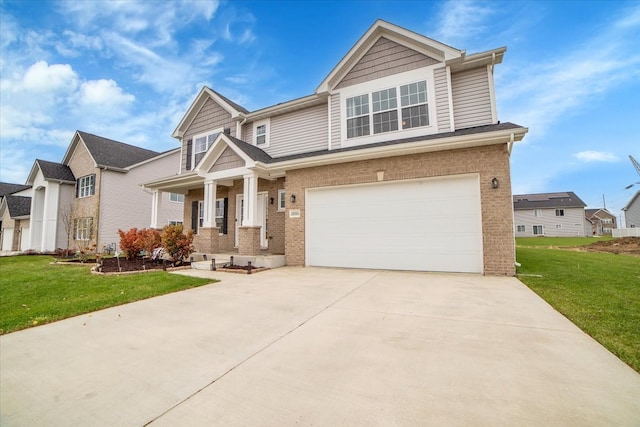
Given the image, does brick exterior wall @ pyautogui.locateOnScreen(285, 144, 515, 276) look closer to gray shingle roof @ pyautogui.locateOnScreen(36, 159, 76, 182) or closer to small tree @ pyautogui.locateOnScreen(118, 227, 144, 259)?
small tree @ pyautogui.locateOnScreen(118, 227, 144, 259)

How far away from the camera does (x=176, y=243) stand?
9.81m

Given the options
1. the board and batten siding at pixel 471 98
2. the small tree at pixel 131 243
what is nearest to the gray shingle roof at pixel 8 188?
the small tree at pixel 131 243

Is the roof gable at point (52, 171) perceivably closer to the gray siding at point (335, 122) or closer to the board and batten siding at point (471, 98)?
the gray siding at point (335, 122)

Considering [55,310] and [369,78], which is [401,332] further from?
[369,78]

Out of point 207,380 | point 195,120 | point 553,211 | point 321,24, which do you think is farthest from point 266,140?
point 553,211

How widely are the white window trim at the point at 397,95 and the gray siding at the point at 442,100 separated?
0.40ft

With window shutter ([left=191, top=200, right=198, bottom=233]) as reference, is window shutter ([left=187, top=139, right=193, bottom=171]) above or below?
above

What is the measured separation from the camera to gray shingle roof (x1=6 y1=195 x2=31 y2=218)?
22.8m

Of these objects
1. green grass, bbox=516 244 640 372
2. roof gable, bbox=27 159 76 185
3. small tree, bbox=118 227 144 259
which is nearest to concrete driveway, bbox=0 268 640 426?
green grass, bbox=516 244 640 372

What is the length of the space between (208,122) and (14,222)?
2407 cm

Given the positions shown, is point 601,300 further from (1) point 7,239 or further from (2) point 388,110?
(1) point 7,239

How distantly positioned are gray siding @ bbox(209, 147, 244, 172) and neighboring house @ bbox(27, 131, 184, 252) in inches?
376

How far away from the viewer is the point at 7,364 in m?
2.79

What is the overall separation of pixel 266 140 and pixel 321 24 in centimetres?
710
